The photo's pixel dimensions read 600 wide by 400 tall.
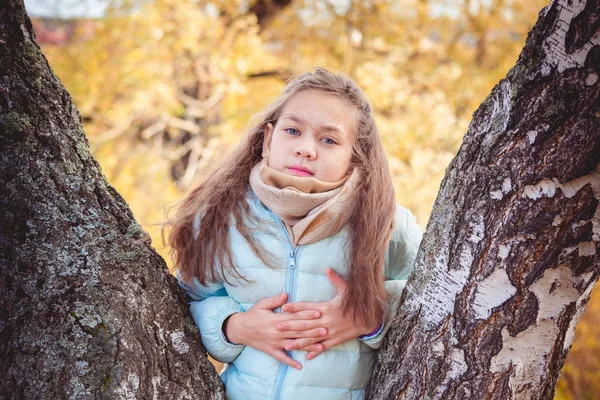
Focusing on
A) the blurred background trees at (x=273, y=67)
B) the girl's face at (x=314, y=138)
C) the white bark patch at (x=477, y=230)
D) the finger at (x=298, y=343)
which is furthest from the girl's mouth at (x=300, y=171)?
the blurred background trees at (x=273, y=67)

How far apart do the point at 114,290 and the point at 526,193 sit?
1.09 meters

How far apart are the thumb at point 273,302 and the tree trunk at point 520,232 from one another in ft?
1.50

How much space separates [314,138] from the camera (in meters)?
1.93

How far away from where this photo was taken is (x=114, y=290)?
4.86 feet

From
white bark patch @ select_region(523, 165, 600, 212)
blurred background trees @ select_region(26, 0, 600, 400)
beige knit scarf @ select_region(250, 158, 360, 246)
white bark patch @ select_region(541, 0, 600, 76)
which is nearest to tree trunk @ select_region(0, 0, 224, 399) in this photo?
beige knit scarf @ select_region(250, 158, 360, 246)

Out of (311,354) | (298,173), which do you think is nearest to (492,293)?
(311,354)

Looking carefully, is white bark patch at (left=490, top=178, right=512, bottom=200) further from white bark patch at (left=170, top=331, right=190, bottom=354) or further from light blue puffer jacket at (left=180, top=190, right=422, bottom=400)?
white bark patch at (left=170, top=331, right=190, bottom=354)

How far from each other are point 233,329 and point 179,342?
239mm

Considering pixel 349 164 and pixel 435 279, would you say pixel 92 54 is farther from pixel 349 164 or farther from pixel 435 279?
pixel 435 279

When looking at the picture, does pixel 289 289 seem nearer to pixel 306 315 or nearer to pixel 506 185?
pixel 306 315

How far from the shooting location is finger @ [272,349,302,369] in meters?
1.76

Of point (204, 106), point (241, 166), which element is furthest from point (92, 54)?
point (241, 166)

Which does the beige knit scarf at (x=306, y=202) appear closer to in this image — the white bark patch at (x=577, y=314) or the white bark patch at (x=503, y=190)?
the white bark patch at (x=503, y=190)

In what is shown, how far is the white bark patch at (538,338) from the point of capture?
4.37 feet
